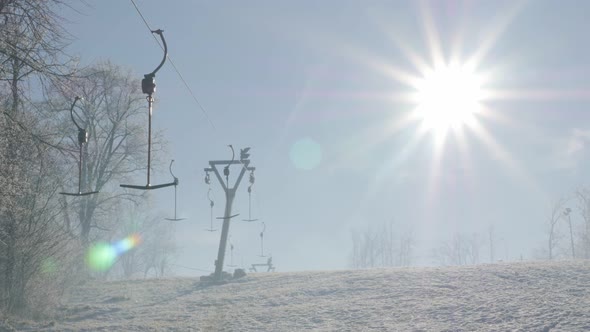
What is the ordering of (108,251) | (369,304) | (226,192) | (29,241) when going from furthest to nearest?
(108,251), (226,192), (369,304), (29,241)

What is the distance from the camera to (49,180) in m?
18.1

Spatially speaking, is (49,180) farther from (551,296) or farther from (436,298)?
(551,296)

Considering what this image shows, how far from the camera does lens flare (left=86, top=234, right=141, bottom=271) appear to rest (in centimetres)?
3703

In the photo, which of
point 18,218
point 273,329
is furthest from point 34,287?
point 273,329

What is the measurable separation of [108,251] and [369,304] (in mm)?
37236

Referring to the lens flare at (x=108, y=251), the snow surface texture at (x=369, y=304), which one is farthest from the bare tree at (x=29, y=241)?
the lens flare at (x=108, y=251)

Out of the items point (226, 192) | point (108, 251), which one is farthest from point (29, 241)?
point (108, 251)

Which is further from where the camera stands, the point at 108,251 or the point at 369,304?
the point at 108,251

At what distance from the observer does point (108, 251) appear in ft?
162

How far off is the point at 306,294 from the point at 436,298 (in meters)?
5.09

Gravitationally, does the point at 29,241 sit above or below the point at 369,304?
above

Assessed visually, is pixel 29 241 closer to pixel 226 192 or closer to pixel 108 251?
pixel 226 192

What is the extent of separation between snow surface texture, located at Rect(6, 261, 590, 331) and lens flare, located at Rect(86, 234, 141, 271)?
1273 centimetres

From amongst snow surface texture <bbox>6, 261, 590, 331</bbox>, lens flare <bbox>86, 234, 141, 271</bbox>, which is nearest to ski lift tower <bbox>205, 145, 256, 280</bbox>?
snow surface texture <bbox>6, 261, 590, 331</bbox>
